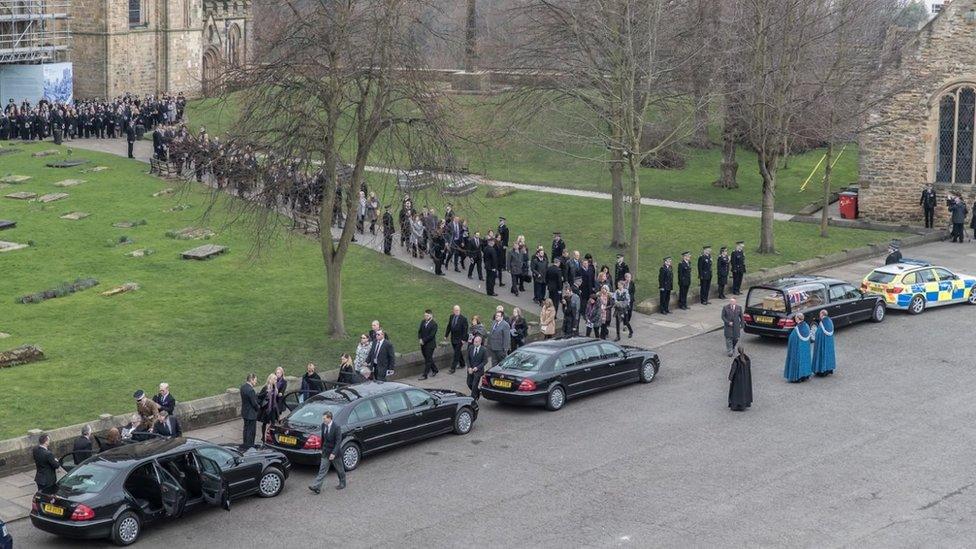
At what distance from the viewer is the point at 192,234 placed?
123 ft

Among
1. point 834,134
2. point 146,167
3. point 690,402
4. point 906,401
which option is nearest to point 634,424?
point 690,402

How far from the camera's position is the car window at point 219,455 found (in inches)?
786

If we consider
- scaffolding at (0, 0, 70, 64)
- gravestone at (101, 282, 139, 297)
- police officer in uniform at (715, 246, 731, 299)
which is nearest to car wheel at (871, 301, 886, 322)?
police officer in uniform at (715, 246, 731, 299)

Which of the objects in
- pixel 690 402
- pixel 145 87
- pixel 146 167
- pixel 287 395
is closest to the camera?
pixel 287 395

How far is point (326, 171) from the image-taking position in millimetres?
29141

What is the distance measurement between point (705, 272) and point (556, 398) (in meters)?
10.2

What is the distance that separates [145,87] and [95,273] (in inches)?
1237

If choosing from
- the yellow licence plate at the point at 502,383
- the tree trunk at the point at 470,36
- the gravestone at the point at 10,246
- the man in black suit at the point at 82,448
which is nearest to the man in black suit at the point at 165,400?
the man in black suit at the point at 82,448

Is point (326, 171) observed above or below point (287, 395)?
above

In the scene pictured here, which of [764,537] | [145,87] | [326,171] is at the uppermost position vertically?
[145,87]

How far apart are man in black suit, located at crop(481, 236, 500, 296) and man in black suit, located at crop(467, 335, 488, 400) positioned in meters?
7.62

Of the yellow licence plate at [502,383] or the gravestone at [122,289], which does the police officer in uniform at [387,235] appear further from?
the yellow licence plate at [502,383]

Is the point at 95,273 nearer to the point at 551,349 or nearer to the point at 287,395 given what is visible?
the point at 287,395

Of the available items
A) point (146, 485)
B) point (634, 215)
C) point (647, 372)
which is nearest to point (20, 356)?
point (146, 485)
